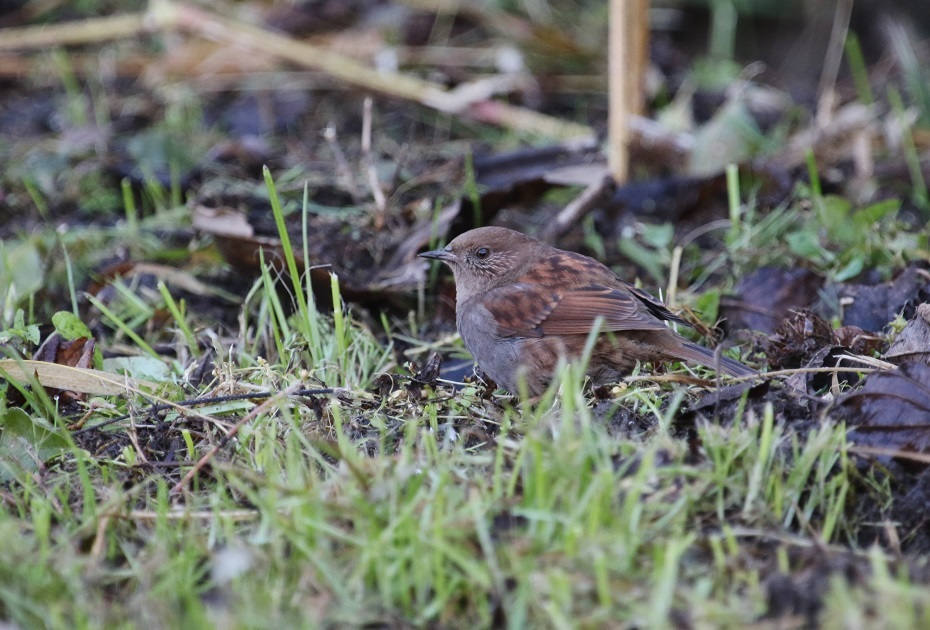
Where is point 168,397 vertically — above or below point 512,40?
below

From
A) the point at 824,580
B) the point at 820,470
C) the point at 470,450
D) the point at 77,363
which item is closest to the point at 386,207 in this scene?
the point at 77,363

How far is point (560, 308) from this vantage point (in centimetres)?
441

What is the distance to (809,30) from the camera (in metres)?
8.82

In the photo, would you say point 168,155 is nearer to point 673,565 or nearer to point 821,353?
point 821,353

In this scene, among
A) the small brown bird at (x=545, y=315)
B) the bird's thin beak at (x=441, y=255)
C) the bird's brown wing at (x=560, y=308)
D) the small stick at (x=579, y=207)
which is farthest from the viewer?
the small stick at (x=579, y=207)

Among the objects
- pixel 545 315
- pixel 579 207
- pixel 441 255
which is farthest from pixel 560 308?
pixel 579 207

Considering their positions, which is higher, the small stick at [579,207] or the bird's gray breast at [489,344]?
the small stick at [579,207]

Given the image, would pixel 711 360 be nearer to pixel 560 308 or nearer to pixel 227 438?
pixel 560 308

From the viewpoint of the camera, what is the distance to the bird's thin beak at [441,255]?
466cm

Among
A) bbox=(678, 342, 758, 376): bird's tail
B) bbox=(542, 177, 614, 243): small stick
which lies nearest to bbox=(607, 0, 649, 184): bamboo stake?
bbox=(542, 177, 614, 243): small stick

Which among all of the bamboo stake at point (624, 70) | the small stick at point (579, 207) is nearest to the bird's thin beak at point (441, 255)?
the small stick at point (579, 207)

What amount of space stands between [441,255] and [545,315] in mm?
566

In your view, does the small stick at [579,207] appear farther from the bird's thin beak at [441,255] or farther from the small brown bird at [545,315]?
the bird's thin beak at [441,255]

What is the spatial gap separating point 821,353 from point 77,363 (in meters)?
2.77
